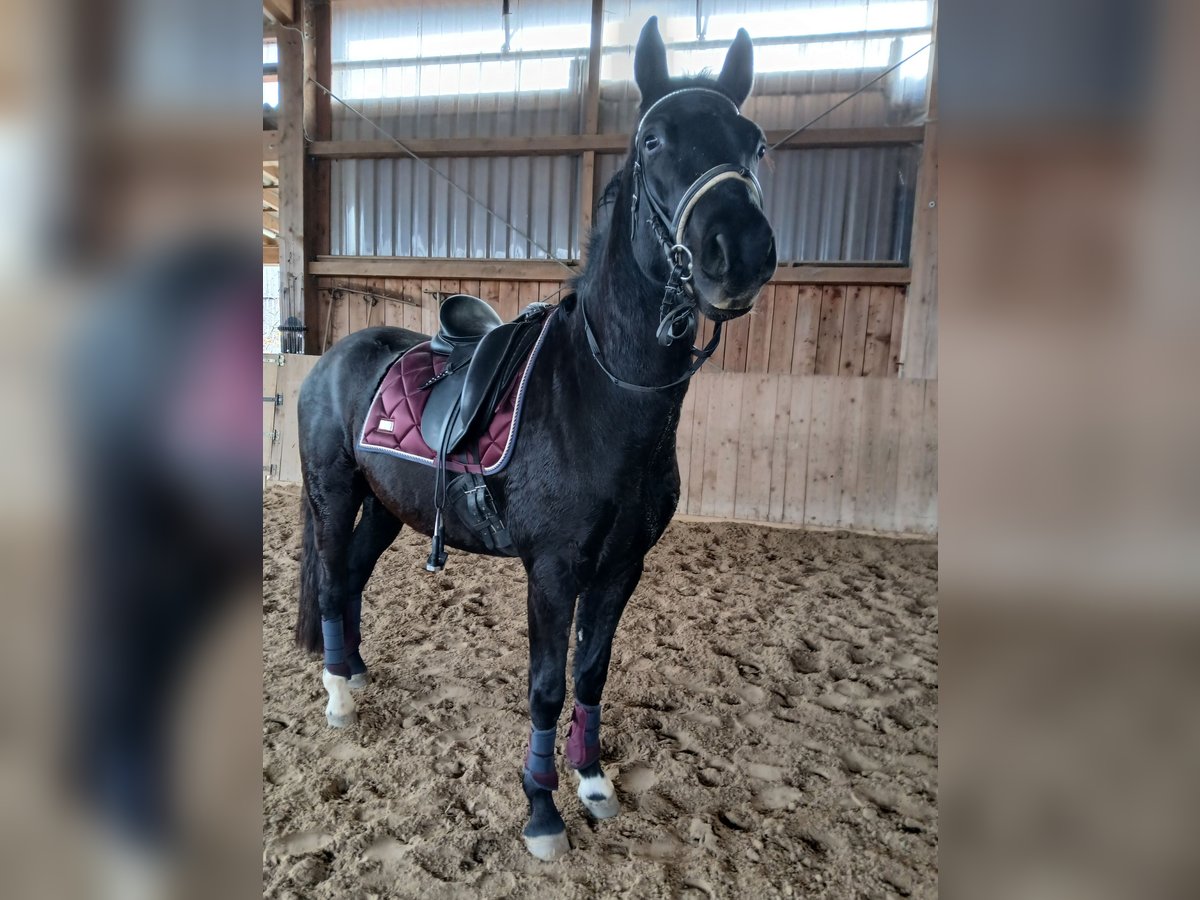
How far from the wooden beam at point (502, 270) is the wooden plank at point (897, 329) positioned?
0.12 metres

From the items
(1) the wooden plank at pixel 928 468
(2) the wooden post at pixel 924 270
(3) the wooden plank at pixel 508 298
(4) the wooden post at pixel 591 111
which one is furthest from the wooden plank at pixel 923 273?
(3) the wooden plank at pixel 508 298

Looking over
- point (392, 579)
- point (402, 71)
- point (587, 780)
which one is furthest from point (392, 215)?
point (587, 780)

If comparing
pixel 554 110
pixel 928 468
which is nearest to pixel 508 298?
pixel 554 110

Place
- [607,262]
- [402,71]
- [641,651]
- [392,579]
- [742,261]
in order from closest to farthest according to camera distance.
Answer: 1. [742,261]
2. [607,262]
3. [641,651]
4. [392,579]
5. [402,71]

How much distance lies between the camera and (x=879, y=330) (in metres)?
4.84

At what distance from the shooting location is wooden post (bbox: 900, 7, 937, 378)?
4500 mm

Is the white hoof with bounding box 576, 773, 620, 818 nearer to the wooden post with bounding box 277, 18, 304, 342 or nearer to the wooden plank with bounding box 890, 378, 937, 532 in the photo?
the wooden plank with bounding box 890, 378, 937, 532

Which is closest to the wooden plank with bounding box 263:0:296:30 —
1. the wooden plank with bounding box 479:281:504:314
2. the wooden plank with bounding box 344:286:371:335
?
the wooden plank with bounding box 344:286:371:335

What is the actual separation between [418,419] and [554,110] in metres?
4.49

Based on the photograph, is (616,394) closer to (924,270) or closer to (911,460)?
(911,460)
